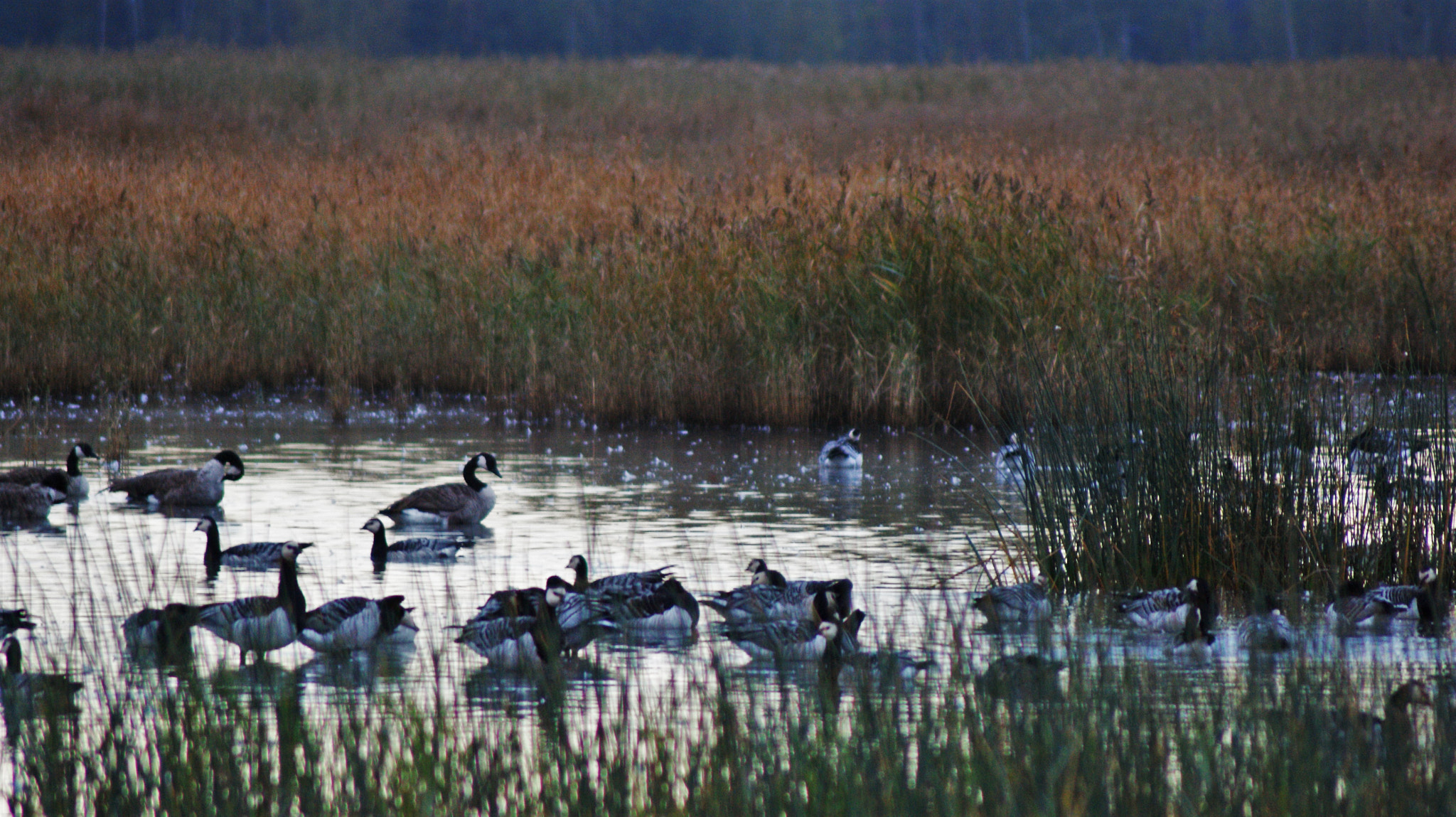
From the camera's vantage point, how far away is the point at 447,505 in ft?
35.2

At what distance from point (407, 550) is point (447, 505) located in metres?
1.10

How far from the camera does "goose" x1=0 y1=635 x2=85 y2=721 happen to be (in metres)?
5.77

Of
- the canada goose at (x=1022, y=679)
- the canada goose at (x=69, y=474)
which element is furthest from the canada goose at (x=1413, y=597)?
the canada goose at (x=69, y=474)

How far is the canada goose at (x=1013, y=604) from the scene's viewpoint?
771cm

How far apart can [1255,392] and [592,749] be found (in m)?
4.83

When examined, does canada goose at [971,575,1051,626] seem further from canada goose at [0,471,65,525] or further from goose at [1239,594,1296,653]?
canada goose at [0,471,65,525]

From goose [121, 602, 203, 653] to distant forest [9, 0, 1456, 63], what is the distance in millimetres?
77350

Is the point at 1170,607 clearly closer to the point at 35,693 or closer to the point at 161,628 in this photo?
the point at 161,628

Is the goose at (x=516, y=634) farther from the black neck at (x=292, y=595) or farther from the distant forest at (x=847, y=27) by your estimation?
the distant forest at (x=847, y=27)

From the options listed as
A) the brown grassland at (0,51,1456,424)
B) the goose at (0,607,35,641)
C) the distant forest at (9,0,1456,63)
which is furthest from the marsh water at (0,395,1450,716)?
the distant forest at (9,0,1456,63)

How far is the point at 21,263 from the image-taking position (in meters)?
17.3

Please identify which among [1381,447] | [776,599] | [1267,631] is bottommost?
[1267,631]

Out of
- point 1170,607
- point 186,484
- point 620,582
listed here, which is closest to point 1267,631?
point 1170,607

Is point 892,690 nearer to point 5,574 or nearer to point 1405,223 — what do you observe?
point 5,574
